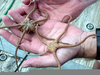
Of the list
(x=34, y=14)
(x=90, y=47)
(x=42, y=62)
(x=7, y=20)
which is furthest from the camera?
(x=34, y=14)

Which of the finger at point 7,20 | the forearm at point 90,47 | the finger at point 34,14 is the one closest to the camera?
the forearm at point 90,47

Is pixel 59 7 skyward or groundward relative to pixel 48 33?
skyward

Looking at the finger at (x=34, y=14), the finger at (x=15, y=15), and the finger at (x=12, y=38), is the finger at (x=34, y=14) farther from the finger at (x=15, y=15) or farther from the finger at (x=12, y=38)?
the finger at (x=12, y=38)

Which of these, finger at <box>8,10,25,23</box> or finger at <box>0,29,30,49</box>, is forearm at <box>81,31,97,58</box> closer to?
finger at <box>0,29,30,49</box>

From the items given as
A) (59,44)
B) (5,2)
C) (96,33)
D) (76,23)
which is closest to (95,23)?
(76,23)

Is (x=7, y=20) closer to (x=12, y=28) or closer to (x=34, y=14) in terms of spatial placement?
(x=12, y=28)

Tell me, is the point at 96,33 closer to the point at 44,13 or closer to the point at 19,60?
the point at 44,13

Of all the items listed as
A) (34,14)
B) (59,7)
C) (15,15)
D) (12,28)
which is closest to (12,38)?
(12,28)

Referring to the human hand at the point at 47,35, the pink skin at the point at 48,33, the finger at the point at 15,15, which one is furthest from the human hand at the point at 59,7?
the finger at the point at 15,15
